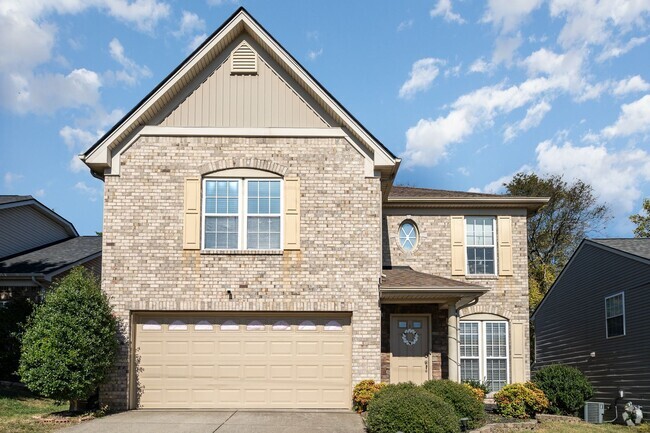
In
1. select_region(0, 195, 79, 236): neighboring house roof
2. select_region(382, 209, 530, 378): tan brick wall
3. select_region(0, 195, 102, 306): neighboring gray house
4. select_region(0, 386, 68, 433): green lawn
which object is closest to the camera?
select_region(0, 386, 68, 433): green lawn

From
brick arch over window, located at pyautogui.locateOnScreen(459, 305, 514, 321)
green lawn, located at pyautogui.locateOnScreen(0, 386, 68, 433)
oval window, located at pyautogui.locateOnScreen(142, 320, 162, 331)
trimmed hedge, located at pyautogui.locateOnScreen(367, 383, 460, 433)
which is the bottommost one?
green lawn, located at pyautogui.locateOnScreen(0, 386, 68, 433)

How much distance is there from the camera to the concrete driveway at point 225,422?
13039 mm

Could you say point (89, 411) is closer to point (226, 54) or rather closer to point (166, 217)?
point (166, 217)

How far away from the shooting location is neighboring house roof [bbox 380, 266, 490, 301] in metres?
16.8

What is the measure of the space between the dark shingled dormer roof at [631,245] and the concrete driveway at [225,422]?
9247mm

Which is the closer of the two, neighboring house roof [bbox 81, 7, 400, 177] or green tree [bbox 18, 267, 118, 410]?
green tree [bbox 18, 267, 118, 410]

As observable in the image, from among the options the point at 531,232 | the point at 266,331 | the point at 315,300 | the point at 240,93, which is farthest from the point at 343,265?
the point at 531,232

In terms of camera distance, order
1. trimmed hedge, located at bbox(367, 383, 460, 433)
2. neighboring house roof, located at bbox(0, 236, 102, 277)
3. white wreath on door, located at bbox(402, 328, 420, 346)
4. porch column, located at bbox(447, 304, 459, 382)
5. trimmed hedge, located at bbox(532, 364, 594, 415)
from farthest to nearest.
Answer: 1. neighboring house roof, located at bbox(0, 236, 102, 277)
2. white wreath on door, located at bbox(402, 328, 420, 346)
3. trimmed hedge, located at bbox(532, 364, 594, 415)
4. porch column, located at bbox(447, 304, 459, 382)
5. trimmed hedge, located at bbox(367, 383, 460, 433)

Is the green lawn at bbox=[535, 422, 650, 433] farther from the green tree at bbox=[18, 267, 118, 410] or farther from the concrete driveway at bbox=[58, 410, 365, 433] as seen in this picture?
the green tree at bbox=[18, 267, 118, 410]

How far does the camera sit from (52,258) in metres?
25.6

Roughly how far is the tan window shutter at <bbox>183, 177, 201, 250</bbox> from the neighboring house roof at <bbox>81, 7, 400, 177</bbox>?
5.92 feet

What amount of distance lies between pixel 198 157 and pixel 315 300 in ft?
13.6

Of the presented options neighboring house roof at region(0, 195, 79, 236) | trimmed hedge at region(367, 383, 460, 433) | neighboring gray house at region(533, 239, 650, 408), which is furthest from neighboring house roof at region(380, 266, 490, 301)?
neighboring house roof at region(0, 195, 79, 236)

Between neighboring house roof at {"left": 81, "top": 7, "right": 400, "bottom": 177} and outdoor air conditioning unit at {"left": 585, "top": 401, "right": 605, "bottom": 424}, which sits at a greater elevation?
neighboring house roof at {"left": 81, "top": 7, "right": 400, "bottom": 177}
